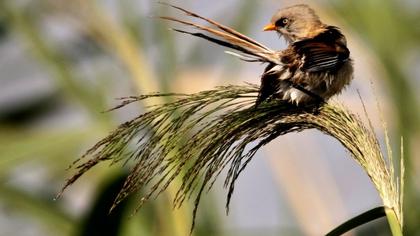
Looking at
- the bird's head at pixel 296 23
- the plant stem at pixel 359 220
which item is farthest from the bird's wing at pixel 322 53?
Result: the plant stem at pixel 359 220

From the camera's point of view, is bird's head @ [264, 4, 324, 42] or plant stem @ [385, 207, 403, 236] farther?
bird's head @ [264, 4, 324, 42]

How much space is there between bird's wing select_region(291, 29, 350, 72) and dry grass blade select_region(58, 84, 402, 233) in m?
0.33

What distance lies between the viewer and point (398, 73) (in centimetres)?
258

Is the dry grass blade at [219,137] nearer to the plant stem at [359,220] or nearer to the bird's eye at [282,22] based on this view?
the plant stem at [359,220]

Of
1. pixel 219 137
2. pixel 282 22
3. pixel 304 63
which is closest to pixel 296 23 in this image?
pixel 282 22

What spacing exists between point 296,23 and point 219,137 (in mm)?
890

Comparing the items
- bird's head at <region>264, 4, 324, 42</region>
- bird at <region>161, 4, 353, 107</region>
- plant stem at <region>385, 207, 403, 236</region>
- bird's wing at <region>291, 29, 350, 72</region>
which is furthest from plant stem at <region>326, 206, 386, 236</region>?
bird's head at <region>264, 4, 324, 42</region>

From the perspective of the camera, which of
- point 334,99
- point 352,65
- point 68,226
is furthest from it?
point 68,226

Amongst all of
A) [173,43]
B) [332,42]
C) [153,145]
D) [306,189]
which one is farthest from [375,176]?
[306,189]

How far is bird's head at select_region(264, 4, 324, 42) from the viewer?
2176mm

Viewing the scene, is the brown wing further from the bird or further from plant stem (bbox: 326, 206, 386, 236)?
plant stem (bbox: 326, 206, 386, 236)

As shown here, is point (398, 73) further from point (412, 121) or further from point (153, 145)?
point (153, 145)

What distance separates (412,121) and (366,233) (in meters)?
0.34

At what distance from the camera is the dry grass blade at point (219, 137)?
1.34 m
